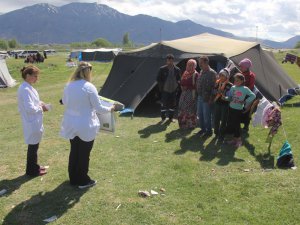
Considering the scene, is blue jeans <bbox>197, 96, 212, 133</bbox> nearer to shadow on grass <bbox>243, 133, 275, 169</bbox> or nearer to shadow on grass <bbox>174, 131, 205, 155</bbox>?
shadow on grass <bbox>174, 131, 205, 155</bbox>

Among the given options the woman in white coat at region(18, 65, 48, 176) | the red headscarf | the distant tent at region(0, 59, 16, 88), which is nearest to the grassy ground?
the woman in white coat at region(18, 65, 48, 176)

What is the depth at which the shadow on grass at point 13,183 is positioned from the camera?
596 cm

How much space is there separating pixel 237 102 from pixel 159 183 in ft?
9.11

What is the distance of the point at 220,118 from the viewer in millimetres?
8523

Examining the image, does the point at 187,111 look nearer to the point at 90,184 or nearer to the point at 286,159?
the point at 286,159

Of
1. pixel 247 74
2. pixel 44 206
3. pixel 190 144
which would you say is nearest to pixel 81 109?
pixel 44 206

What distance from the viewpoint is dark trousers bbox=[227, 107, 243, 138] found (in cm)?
796

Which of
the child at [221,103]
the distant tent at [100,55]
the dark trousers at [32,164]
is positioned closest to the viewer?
the dark trousers at [32,164]

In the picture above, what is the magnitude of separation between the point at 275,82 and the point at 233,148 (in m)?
5.68

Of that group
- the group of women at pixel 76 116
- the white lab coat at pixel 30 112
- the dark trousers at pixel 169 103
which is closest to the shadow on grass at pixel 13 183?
the group of women at pixel 76 116

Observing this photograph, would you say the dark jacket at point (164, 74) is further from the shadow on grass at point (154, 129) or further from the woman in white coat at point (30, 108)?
the woman in white coat at point (30, 108)

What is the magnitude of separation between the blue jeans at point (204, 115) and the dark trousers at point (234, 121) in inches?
29.0

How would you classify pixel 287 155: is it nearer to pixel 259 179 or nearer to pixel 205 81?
pixel 259 179

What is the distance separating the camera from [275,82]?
12.7 m
